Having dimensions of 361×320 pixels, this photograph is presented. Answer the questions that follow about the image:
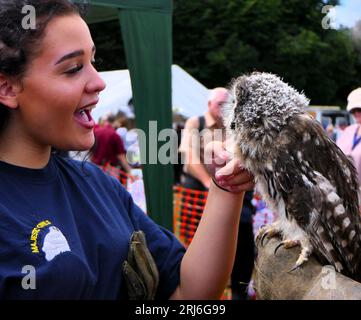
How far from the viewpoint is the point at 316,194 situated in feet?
5.94

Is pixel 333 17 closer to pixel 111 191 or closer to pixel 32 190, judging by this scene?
pixel 111 191

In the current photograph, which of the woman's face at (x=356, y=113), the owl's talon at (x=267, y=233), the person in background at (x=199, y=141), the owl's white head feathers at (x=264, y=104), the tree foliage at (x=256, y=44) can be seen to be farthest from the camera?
the tree foliage at (x=256, y=44)

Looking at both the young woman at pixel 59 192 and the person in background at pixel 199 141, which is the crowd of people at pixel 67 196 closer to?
the young woman at pixel 59 192

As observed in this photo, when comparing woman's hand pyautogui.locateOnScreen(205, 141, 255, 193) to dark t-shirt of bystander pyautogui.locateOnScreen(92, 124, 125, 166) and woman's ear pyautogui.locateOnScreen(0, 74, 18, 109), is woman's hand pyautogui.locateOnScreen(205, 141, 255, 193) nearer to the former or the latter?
woman's ear pyautogui.locateOnScreen(0, 74, 18, 109)

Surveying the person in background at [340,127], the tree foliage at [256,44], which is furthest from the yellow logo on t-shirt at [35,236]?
the tree foliage at [256,44]

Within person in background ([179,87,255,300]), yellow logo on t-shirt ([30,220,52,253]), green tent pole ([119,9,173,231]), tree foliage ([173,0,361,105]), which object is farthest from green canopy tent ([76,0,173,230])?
tree foliage ([173,0,361,105])

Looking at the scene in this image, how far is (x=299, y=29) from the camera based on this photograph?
24.6m

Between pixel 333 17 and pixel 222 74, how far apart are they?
23.7 meters

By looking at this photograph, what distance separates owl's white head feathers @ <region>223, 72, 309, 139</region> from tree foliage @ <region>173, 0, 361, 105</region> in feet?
71.9

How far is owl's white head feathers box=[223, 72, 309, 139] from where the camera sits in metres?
1.77

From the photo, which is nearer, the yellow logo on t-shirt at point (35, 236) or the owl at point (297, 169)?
the yellow logo on t-shirt at point (35, 236)

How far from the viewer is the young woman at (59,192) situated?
1357 mm

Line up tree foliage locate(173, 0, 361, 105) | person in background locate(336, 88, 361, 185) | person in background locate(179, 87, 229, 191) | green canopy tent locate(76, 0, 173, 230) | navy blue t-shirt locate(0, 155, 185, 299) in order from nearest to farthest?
1. navy blue t-shirt locate(0, 155, 185, 299)
2. green canopy tent locate(76, 0, 173, 230)
3. person in background locate(336, 88, 361, 185)
4. person in background locate(179, 87, 229, 191)
5. tree foliage locate(173, 0, 361, 105)

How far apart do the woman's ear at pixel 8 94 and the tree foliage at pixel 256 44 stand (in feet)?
73.1
